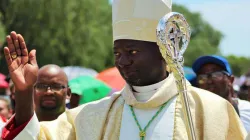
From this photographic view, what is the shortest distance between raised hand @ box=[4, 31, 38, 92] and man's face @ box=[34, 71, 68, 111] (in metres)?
2.29

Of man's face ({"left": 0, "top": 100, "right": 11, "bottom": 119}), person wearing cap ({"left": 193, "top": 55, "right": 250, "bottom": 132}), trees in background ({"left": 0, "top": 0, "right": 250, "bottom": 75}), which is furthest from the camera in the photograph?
trees in background ({"left": 0, "top": 0, "right": 250, "bottom": 75})

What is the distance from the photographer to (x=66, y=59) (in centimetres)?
3078

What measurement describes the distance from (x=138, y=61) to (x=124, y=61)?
103 millimetres

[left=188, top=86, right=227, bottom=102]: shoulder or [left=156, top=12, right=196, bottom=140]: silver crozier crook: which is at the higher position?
[left=156, top=12, right=196, bottom=140]: silver crozier crook

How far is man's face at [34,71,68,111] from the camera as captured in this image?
6316mm

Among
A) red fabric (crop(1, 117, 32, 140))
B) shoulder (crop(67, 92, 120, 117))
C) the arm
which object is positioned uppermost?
the arm

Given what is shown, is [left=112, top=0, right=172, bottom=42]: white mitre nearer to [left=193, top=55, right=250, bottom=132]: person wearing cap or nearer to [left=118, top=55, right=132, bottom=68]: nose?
[left=118, top=55, right=132, bottom=68]: nose

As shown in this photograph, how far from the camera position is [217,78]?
Answer: 6.56 meters

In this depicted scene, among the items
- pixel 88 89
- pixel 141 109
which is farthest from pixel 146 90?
pixel 88 89

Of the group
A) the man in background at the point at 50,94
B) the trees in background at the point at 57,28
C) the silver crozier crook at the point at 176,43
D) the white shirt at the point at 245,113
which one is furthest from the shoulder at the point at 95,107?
the trees in background at the point at 57,28

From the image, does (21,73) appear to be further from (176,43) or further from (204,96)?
(204,96)

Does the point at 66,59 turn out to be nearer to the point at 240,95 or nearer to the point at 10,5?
the point at 10,5

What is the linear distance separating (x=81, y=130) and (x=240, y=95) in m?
6.91

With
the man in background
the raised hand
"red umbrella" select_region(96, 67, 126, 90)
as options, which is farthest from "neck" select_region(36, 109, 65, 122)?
"red umbrella" select_region(96, 67, 126, 90)
